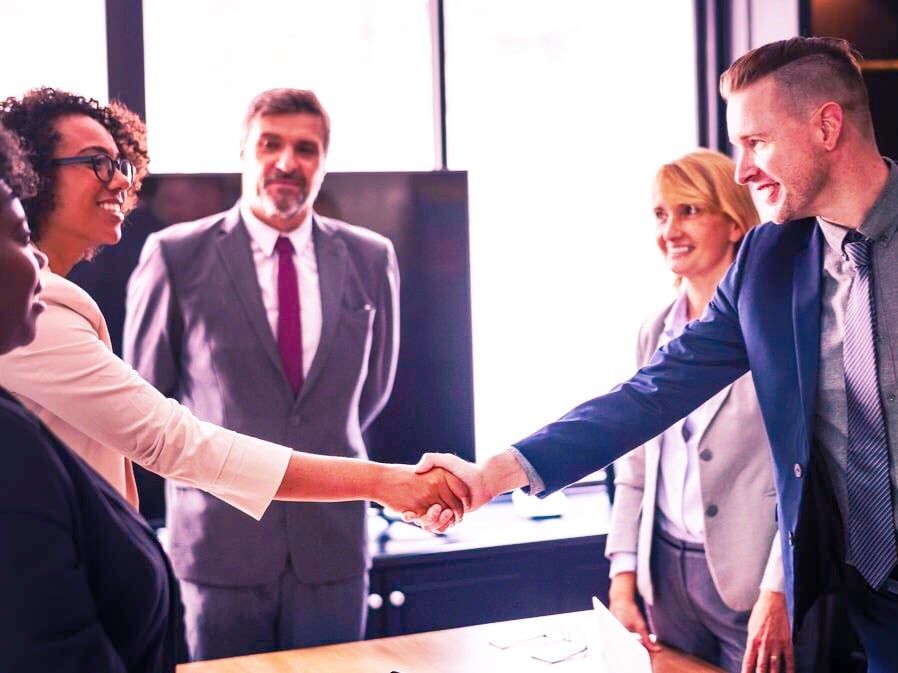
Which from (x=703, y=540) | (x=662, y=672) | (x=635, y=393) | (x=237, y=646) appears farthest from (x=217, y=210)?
(x=662, y=672)

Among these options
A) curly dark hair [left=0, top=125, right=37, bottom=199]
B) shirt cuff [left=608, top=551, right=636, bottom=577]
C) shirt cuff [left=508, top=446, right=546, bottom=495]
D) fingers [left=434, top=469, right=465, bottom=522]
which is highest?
curly dark hair [left=0, top=125, right=37, bottom=199]

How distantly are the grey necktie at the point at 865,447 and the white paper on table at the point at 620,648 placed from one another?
521 millimetres

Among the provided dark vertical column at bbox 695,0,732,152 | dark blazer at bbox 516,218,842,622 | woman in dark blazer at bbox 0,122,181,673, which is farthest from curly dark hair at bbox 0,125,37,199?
dark vertical column at bbox 695,0,732,152

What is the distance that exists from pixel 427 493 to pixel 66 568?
54.5 inches

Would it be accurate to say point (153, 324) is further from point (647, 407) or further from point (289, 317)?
point (647, 407)

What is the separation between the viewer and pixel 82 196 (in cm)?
217

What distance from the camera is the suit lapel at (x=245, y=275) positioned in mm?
3184

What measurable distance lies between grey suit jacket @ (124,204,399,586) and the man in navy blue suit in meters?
1.05

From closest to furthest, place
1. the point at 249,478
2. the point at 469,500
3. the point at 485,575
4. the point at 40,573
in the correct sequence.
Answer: the point at 40,573, the point at 249,478, the point at 469,500, the point at 485,575

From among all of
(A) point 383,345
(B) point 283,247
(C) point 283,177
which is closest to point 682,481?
(A) point 383,345

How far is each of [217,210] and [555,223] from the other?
4.85 ft

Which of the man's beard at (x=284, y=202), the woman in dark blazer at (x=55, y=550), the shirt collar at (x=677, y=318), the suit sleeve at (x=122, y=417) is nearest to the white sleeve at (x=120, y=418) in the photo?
the suit sleeve at (x=122, y=417)

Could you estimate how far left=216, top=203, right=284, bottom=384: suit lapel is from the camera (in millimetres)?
3184

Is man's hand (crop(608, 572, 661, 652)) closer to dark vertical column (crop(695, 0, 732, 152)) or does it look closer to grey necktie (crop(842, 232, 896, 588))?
grey necktie (crop(842, 232, 896, 588))
